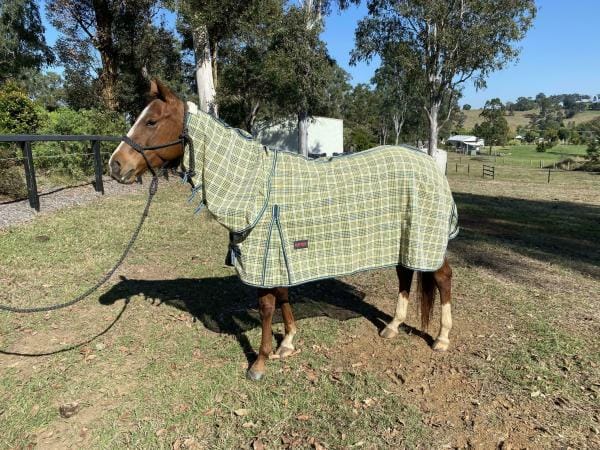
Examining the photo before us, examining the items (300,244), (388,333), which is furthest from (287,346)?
(300,244)

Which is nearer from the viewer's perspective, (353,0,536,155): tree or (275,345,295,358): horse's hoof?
(275,345,295,358): horse's hoof

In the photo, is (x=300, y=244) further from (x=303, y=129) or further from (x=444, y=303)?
(x=303, y=129)

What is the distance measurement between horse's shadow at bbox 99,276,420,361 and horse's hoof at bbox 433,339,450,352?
0.42 meters

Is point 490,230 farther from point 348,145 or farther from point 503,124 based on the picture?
point 503,124

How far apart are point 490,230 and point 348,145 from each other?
4674 centimetres

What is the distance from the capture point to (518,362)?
349cm

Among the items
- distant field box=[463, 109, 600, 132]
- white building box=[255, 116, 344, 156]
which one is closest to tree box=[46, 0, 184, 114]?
white building box=[255, 116, 344, 156]

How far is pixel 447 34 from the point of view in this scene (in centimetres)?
2120

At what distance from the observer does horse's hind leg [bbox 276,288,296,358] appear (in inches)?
145

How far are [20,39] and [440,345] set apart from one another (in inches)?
1066

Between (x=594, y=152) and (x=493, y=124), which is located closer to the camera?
(x=594, y=152)

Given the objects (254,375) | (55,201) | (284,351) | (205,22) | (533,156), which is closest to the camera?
(254,375)

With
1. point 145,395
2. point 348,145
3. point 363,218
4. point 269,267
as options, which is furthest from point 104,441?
point 348,145

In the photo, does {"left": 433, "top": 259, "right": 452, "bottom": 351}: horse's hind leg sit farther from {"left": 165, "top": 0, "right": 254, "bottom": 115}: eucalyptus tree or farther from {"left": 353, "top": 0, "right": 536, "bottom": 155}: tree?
{"left": 353, "top": 0, "right": 536, "bottom": 155}: tree
